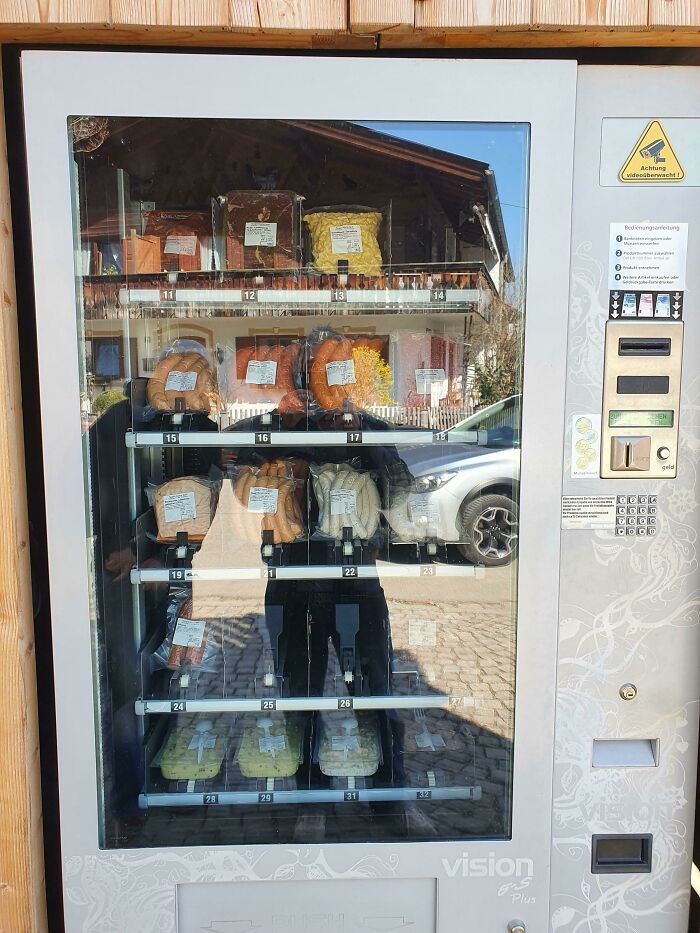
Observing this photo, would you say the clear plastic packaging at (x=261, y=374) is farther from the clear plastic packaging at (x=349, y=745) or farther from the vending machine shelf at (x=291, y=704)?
the clear plastic packaging at (x=349, y=745)

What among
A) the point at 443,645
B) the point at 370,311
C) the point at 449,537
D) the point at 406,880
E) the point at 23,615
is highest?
the point at 370,311

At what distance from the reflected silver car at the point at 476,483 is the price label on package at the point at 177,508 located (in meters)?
0.62

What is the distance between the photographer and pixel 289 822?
1.52 metres

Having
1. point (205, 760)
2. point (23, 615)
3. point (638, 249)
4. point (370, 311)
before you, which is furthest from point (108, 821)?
point (638, 249)

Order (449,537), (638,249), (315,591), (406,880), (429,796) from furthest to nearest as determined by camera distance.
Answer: (315,591)
(449,537)
(429,796)
(406,880)
(638,249)

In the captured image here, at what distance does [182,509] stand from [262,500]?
221 mm

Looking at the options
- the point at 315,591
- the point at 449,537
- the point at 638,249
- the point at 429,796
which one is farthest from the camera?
the point at 315,591

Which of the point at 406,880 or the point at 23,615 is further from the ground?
the point at 23,615

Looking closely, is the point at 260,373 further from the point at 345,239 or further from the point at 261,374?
the point at 345,239

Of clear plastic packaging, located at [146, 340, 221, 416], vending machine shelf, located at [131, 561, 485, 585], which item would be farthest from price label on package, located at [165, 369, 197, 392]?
vending machine shelf, located at [131, 561, 485, 585]

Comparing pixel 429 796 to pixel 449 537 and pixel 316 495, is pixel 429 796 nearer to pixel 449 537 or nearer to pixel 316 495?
pixel 449 537

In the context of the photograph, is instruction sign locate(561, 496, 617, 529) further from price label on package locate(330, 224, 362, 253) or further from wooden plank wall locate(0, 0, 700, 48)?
wooden plank wall locate(0, 0, 700, 48)

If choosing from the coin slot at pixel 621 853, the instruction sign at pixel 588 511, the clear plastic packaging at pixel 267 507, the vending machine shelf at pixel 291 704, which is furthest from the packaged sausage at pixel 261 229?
the coin slot at pixel 621 853

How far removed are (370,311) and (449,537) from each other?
2.13ft
